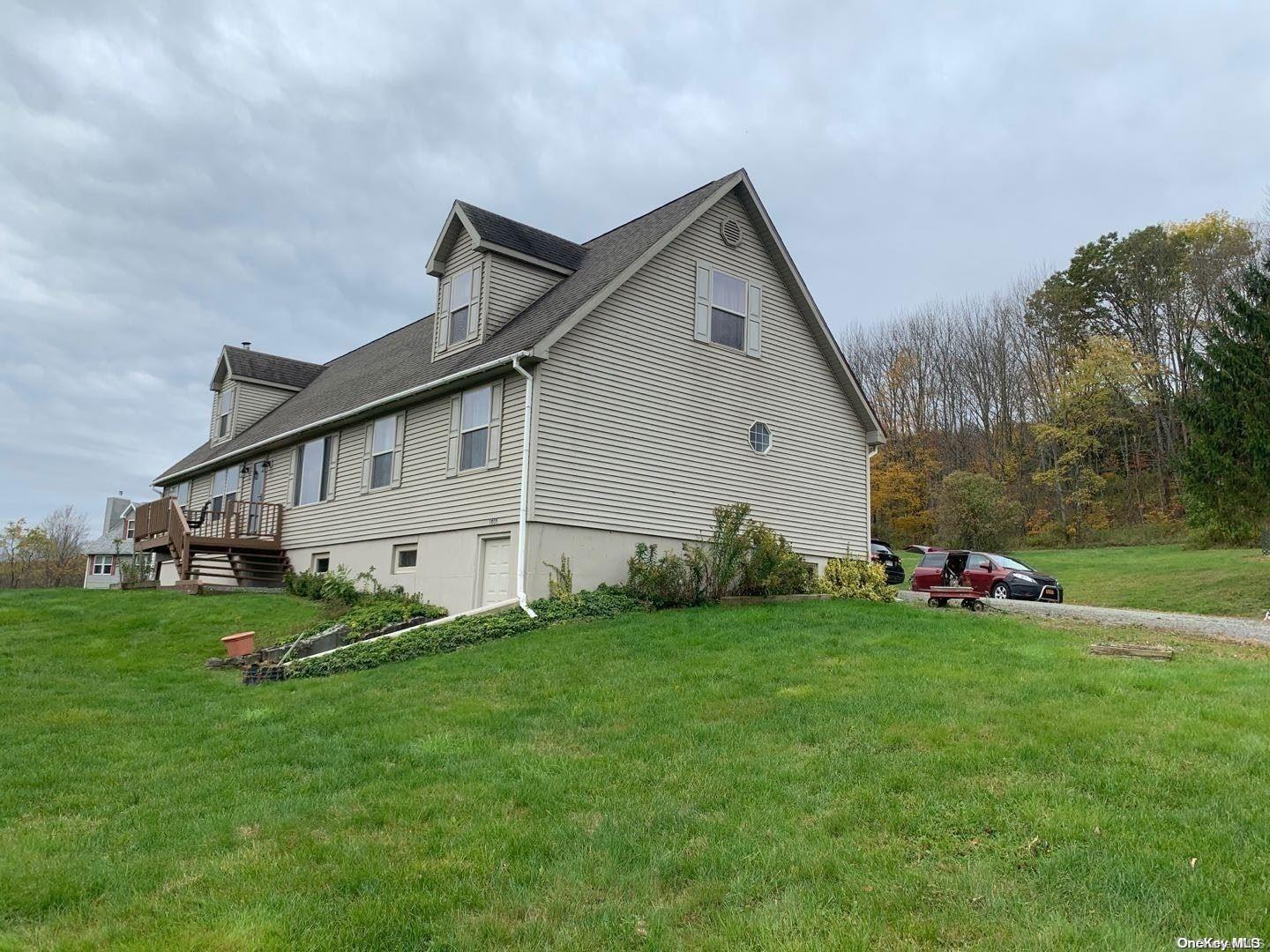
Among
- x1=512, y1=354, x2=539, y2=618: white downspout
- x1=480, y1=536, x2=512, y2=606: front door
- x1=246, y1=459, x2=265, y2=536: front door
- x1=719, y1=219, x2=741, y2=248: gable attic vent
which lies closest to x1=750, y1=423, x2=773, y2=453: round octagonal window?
x1=719, y1=219, x2=741, y2=248: gable attic vent

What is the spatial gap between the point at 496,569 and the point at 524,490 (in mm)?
1713

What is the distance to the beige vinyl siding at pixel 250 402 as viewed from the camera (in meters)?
27.1

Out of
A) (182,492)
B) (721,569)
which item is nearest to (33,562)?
(182,492)

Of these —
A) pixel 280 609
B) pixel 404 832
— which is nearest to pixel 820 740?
pixel 404 832

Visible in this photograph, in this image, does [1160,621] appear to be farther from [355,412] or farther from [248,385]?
[248,385]

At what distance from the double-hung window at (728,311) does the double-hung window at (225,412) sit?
691 inches

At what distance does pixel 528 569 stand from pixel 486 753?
25.1 ft

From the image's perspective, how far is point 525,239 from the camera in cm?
1750

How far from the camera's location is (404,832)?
15.8ft

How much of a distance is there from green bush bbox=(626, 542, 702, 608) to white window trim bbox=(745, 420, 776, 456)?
352cm

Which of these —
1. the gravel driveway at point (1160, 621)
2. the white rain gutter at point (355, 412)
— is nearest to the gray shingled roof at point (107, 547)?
the white rain gutter at point (355, 412)

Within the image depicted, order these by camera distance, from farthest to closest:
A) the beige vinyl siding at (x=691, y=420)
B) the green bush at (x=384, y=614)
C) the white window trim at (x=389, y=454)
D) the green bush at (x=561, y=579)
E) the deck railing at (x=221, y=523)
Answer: the deck railing at (x=221, y=523) < the white window trim at (x=389, y=454) < the beige vinyl siding at (x=691, y=420) < the green bush at (x=561, y=579) < the green bush at (x=384, y=614)

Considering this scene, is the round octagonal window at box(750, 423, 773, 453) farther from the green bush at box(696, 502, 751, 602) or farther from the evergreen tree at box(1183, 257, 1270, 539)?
the evergreen tree at box(1183, 257, 1270, 539)

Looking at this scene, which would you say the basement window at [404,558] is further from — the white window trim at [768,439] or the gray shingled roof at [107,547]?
the gray shingled roof at [107,547]
